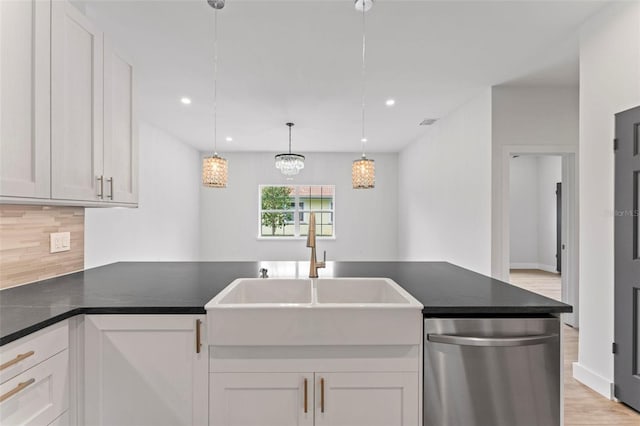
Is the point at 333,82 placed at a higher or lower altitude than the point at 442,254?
higher

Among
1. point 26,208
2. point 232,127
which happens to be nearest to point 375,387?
point 26,208

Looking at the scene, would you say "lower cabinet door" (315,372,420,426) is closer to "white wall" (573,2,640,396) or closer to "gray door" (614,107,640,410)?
"gray door" (614,107,640,410)

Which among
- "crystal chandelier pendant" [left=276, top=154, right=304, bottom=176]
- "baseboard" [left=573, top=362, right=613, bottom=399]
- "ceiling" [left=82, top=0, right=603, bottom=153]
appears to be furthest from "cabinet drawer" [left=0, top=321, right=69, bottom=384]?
"crystal chandelier pendant" [left=276, top=154, right=304, bottom=176]

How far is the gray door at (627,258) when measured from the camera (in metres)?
2.03

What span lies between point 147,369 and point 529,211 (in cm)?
875

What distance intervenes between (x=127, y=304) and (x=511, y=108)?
382 cm

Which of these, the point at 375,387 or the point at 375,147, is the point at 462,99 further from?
the point at 375,387

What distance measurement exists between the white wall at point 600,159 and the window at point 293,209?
16.7 feet

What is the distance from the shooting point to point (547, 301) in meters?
1.39

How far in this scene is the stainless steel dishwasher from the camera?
4.24 ft

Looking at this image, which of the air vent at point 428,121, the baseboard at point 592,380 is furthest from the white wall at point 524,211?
the baseboard at point 592,380

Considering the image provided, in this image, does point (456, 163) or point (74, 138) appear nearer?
point (74, 138)

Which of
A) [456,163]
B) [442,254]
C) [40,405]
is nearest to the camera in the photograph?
[40,405]

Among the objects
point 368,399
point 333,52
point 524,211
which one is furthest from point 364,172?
point 524,211
